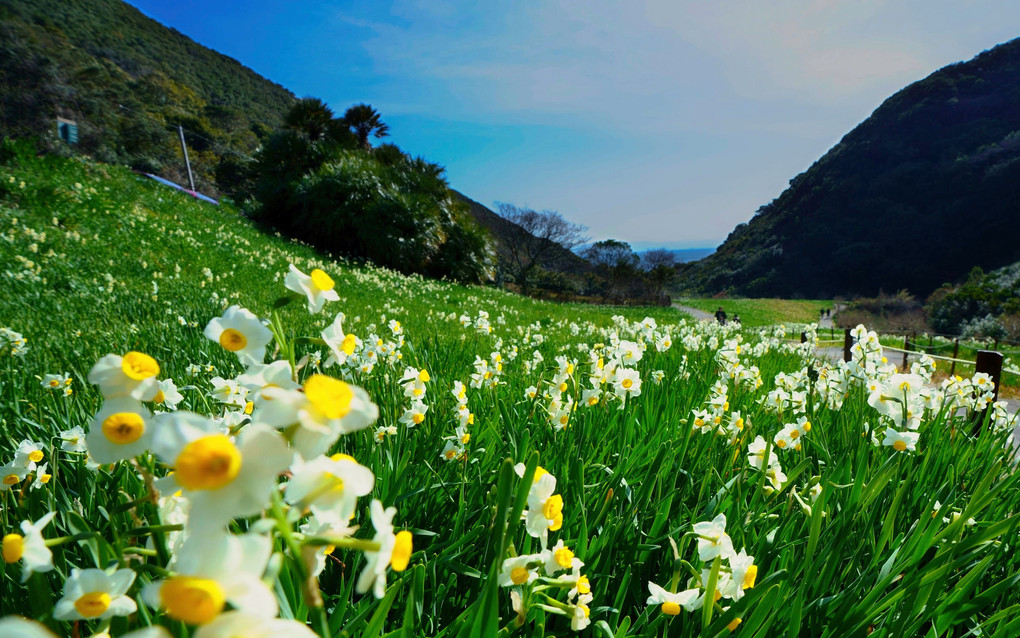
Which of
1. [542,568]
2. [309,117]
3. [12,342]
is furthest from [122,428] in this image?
[309,117]

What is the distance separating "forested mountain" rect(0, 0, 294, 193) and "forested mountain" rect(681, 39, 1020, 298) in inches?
2910

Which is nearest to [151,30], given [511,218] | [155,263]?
[511,218]

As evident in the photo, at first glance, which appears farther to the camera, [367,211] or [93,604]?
[367,211]

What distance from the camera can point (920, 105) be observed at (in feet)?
264

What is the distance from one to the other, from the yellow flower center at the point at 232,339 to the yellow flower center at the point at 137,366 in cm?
10

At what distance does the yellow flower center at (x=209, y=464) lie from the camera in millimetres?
400

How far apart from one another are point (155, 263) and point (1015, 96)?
112 meters

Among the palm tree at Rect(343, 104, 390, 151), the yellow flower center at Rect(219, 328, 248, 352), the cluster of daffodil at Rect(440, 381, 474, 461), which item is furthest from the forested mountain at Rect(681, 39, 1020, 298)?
the yellow flower center at Rect(219, 328, 248, 352)

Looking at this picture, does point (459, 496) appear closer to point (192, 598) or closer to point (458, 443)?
point (458, 443)

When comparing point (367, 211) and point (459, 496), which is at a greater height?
point (367, 211)

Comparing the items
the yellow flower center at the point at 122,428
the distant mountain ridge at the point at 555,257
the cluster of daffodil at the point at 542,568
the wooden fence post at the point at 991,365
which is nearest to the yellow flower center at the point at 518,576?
the cluster of daffodil at the point at 542,568

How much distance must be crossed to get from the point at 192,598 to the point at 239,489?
83mm

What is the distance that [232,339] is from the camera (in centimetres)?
66

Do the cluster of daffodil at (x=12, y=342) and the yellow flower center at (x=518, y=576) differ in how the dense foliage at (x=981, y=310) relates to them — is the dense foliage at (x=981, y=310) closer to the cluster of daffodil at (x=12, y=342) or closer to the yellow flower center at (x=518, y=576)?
the yellow flower center at (x=518, y=576)
